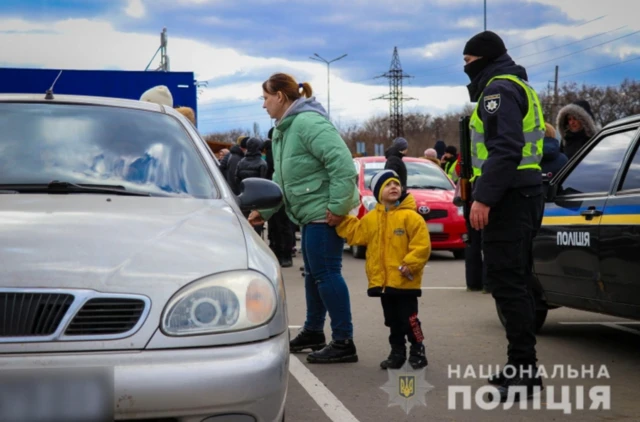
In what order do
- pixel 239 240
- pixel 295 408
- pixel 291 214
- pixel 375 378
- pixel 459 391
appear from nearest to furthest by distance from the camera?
pixel 239 240 < pixel 295 408 < pixel 459 391 < pixel 375 378 < pixel 291 214

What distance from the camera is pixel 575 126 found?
31.0 feet

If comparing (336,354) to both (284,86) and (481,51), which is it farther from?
(481,51)

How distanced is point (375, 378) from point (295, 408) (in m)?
0.91

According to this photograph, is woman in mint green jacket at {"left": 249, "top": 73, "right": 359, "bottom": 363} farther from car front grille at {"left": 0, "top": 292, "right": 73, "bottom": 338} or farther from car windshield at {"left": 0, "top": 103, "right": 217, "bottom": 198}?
car front grille at {"left": 0, "top": 292, "right": 73, "bottom": 338}

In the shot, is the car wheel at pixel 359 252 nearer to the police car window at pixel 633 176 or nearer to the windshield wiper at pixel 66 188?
the police car window at pixel 633 176

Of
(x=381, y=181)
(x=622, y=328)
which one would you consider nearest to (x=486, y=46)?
(x=381, y=181)

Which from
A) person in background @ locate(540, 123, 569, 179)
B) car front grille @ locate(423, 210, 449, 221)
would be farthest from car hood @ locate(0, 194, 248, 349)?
car front grille @ locate(423, 210, 449, 221)

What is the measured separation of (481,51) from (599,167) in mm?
1711

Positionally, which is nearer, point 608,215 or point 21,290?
point 21,290

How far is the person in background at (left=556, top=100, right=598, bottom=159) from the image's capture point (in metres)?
9.37

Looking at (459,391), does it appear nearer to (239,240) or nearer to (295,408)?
(295,408)

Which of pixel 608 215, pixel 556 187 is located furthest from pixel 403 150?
pixel 608 215

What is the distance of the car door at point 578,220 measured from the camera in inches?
249

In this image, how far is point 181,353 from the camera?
315cm
